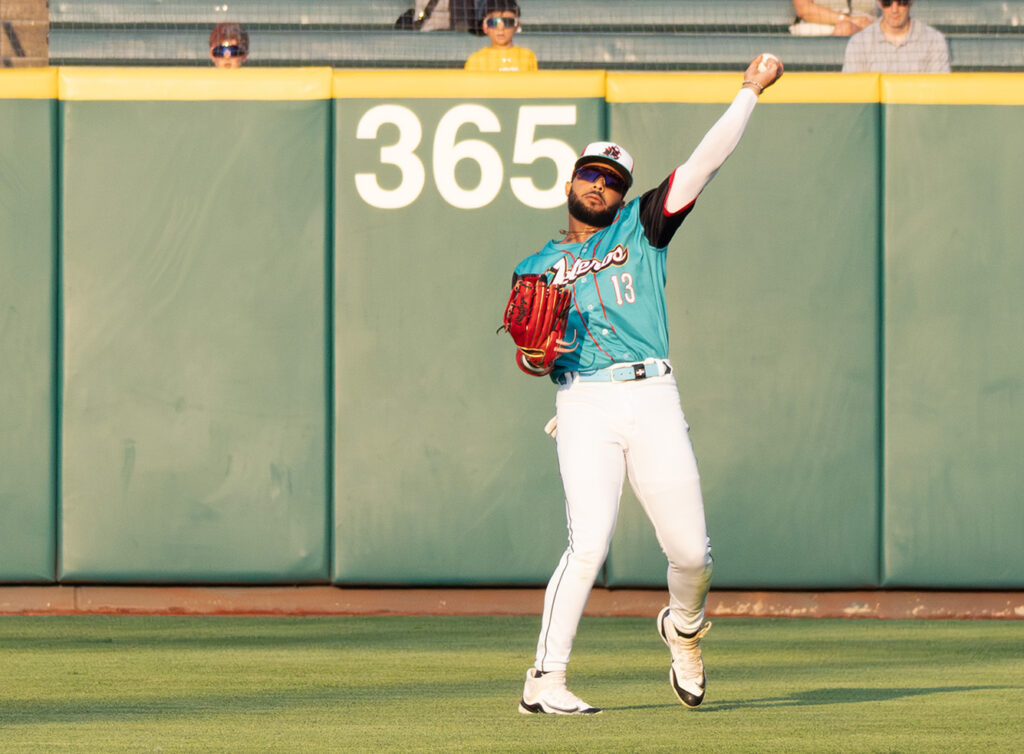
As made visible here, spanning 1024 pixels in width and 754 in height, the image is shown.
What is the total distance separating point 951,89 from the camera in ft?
25.4

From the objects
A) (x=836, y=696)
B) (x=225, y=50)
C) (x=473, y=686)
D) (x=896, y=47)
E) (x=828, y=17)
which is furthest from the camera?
(x=828, y=17)

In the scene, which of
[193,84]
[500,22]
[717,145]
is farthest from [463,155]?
[717,145]

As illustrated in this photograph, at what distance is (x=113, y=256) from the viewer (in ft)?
25.4

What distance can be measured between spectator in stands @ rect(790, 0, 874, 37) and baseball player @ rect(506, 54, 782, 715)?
4920 mm

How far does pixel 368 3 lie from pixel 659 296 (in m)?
5.33

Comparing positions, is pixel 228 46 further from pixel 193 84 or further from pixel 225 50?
pixel 193 84

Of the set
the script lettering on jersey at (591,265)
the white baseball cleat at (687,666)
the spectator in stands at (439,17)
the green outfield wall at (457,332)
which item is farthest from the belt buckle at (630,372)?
the spectator in stands at (439,17)

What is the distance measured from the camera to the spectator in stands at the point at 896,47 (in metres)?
8.29

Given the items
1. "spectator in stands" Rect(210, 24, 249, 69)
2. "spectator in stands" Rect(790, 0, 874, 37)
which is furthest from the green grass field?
"spectator in stands" Rect(790, 0, 874, 37)

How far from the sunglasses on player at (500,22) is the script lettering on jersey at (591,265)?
4.00 m

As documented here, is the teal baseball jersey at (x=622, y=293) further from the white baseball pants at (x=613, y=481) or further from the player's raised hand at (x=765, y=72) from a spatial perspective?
the player's raised hand at (x=765, y=72)

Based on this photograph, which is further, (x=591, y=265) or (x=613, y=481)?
(x=591, y=265)

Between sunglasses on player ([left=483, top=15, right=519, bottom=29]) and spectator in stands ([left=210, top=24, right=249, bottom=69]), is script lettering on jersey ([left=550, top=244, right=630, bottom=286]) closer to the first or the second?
spectator in stands ([left=210, top=24, right=249, bottom=69])

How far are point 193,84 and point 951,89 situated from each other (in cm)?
367
